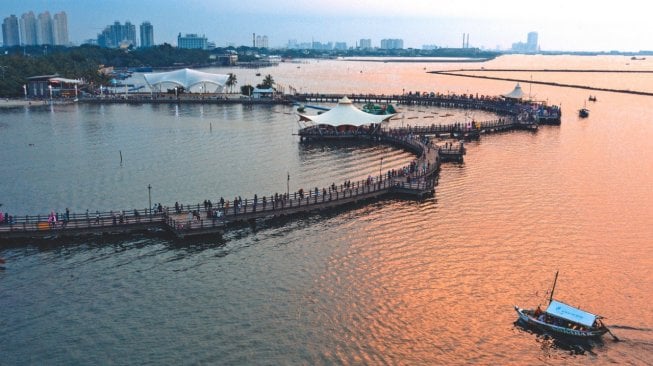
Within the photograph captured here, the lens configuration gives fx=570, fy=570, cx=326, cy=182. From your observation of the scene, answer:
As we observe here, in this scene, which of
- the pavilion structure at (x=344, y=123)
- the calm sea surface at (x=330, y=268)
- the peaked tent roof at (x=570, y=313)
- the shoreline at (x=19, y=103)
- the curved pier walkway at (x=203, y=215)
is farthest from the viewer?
the shoreline at (x=19, y=103)

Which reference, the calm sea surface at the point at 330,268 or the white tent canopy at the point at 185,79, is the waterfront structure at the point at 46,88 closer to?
the white tent canopy at the point at 185,79

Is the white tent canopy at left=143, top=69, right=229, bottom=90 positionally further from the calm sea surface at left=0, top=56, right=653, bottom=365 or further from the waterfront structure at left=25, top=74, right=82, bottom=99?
the calm sea surface at left=0, top=56, right=653, bottom=365

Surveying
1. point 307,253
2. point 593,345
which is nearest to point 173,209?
point 307,253

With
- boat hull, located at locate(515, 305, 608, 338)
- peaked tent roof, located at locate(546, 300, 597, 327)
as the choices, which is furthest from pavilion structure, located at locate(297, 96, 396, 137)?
peaked tent roof, located at locate(546, 300, 597, 327)

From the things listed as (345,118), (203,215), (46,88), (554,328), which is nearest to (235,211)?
(203,215)

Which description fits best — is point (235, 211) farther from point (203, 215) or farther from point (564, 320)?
point (564, 320)

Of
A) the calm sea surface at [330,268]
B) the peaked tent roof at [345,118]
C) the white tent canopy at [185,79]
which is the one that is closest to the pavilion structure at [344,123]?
the peaked tent roof at [345,118]

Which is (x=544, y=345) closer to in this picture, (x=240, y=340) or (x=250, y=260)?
(x=240, y=340)
